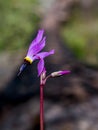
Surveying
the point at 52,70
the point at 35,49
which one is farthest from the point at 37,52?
the point at 52,70

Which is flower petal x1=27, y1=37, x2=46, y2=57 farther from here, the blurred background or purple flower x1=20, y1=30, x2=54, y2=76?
the blurred background

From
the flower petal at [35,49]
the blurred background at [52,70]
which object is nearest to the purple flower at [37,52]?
the flower petal at [35,49]

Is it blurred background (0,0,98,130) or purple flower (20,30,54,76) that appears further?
blurred background (0,0,98,130)

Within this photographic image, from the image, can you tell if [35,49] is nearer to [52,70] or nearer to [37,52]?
[37,52]

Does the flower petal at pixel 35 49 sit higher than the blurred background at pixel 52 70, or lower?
lower

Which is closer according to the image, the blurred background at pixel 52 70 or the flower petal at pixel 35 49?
the flower petal at pixel 35 49

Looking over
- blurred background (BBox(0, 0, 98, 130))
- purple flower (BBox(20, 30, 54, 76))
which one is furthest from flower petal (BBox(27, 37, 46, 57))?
blurred background (BBox(0, 0, 98, 130))

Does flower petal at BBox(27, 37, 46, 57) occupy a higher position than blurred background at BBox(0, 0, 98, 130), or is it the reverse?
blurred background at BBox(0, 0, 98, 130)

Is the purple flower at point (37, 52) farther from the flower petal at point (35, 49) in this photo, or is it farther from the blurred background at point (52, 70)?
the blurred background at point (52, 70)
